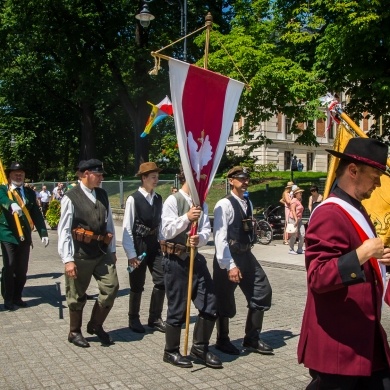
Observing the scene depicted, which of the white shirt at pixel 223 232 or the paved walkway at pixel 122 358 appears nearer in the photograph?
the paved walkway at pixel 122 358

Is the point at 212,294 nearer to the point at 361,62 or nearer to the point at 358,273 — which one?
the point at 358,273

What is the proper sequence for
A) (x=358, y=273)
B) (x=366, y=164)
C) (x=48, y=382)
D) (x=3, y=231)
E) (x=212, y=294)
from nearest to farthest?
(x=358, y=273)
(x=366, y=164)
(x=48, y=382)
(x=212, y=294)
(x=3, y=231)

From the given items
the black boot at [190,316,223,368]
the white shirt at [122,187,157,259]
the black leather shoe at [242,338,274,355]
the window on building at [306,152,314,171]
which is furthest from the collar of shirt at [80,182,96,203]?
the window on building at [306,152,314,171]

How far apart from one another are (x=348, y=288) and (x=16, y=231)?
250 inches

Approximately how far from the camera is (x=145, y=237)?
277 inches

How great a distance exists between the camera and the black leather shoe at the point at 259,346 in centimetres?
595

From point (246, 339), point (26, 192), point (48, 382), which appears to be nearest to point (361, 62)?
point (26, 192)

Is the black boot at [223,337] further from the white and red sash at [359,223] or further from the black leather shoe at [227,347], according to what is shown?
the white and red sash at [359,223]

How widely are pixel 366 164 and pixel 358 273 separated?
586 mm

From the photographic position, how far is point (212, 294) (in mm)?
5648

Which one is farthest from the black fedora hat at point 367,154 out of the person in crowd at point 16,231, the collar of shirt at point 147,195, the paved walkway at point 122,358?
the person in crowd at point 16,231

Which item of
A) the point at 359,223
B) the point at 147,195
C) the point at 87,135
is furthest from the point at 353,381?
the point at 87,135

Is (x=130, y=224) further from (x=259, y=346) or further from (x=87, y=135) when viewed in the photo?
(x=87, y=135)

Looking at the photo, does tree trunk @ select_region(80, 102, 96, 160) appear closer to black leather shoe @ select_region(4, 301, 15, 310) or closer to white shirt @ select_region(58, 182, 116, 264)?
black leather shoe @ select_region(4, 301, 15, 310)
